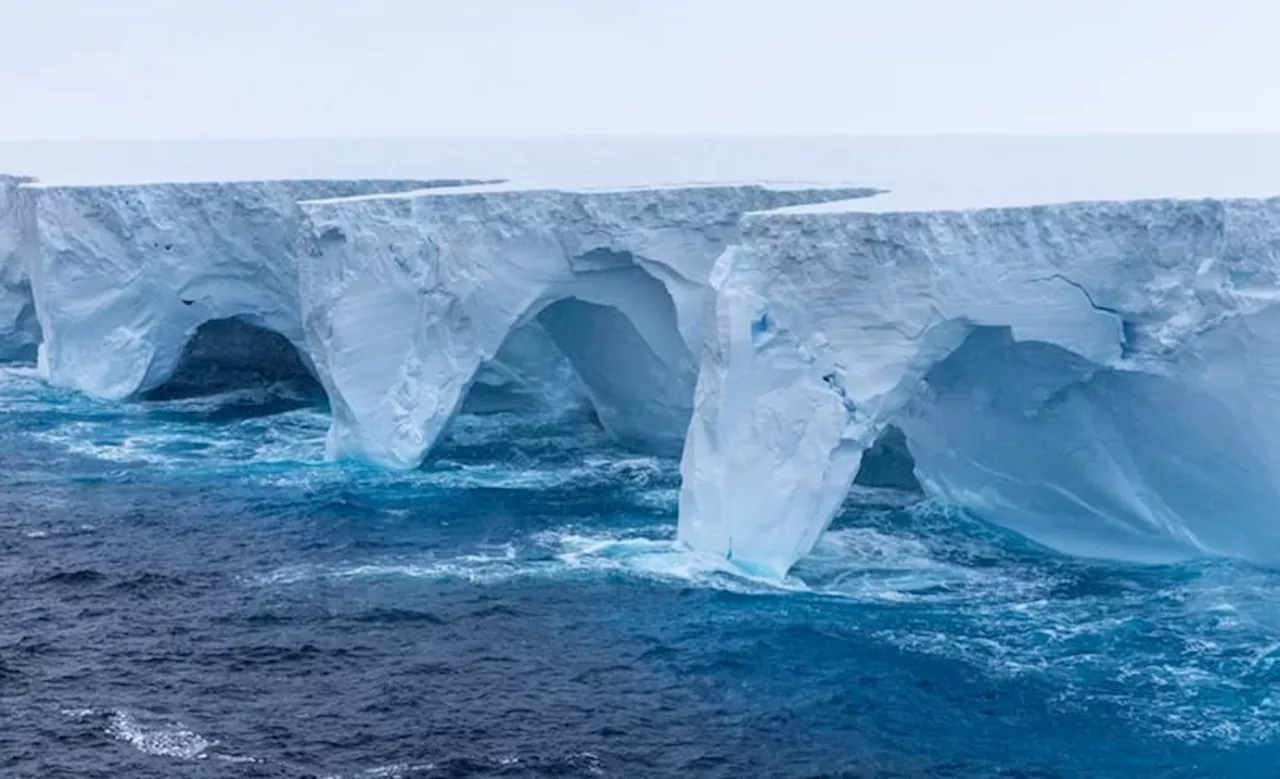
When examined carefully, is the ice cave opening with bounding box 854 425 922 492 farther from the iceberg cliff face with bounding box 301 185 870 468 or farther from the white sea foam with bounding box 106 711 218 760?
the white sea foam with bounding box 106 711 218 760

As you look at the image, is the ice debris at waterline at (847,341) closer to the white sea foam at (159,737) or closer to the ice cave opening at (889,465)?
the ice cave opening at (889,465)

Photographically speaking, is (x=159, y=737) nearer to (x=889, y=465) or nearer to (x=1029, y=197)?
(x=1029, y=197)

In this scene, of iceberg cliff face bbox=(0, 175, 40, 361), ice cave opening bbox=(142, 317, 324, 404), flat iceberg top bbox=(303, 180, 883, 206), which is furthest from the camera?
iceberg cliff face bbox=(0, 175, 40, 361)

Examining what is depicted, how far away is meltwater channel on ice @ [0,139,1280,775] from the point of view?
17.3 meters

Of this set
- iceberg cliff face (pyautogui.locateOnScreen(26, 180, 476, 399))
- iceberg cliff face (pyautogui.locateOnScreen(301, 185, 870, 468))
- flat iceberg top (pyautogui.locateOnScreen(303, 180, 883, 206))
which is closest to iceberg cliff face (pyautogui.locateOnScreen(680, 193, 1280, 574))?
flat iceberg top (pyautogui.locateOnScreen(303, 180, 883, 206))

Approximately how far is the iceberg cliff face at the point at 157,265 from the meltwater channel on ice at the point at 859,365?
2.49 metres

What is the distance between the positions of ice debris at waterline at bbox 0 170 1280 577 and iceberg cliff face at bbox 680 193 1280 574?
3cm

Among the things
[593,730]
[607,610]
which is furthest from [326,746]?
[607,610]

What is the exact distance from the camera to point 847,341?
18.1m

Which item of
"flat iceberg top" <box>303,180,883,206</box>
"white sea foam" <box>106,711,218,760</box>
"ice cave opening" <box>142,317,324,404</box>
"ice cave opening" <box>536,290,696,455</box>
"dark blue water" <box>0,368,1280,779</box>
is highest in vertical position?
"flat iceberg top" <box>303,180,883,206</box>

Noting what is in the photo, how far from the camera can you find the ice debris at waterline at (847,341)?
17.6m

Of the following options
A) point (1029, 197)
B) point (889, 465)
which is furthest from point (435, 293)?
point (1029, 197)

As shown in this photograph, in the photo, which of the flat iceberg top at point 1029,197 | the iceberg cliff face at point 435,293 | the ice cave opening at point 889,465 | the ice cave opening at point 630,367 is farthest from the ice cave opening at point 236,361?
the flat iceberg top at point 1029,197

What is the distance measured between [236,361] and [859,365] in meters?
17.2
